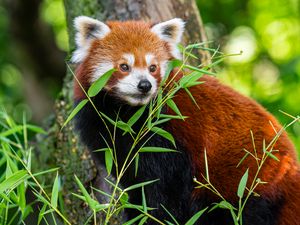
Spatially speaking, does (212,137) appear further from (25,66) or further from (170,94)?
(25,66)

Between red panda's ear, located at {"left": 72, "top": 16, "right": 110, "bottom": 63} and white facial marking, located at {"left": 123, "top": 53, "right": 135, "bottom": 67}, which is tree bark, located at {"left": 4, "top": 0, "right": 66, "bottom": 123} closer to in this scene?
red panda's ear, located at {"left": 72, "top": 16, "right": 110, "bottom": 63}

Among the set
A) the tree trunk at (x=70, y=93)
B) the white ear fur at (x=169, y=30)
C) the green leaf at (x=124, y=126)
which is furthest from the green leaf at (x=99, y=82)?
the tree trunk at (x=70, y=93)

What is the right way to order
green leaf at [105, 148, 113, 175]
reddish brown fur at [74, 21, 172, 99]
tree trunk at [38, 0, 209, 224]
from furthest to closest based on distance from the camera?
tree trunk at [38, 0, 209, 224]
reddish brown fur at [74, 21, 172, 99]
green leaf at [105, 148, 113, 175]

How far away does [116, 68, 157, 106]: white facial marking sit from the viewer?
171 inches

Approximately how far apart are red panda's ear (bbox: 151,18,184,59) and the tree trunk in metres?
0.74

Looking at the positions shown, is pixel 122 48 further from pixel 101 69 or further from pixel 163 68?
pixel 163 68

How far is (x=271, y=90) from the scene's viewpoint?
9.45m

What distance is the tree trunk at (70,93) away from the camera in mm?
5391

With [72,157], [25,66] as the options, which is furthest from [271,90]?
[72,157]

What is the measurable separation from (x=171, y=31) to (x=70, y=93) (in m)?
1.28

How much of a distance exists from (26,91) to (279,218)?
6.61m

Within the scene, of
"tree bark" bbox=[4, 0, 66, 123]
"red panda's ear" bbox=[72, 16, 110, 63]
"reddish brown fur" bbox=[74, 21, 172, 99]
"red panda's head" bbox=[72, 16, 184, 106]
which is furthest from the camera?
"tree bark" bbox=[4, 0, 66, 123]

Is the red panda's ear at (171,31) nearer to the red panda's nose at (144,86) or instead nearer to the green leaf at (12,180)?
the red panda's nose at (144,86)

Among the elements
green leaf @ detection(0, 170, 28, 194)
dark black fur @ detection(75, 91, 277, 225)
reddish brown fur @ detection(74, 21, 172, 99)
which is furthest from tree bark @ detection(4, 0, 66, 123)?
green leaf @ detection(0, 170, 28, 194)
